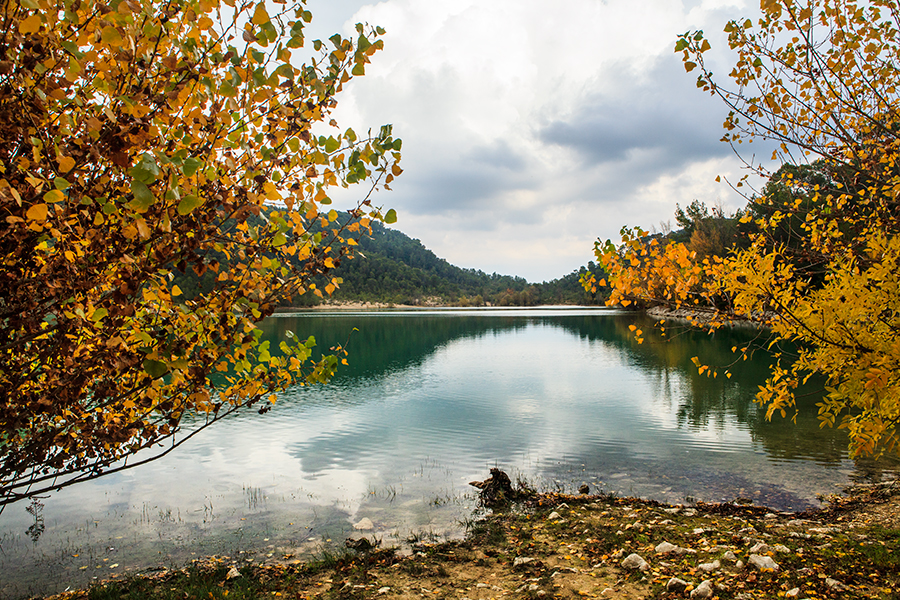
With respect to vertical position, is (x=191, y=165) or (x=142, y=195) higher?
(x=191, y=165)

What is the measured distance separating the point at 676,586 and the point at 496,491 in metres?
5.31

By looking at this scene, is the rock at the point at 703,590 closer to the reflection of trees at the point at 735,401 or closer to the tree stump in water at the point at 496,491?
the reflection of trees at the point at 735,401

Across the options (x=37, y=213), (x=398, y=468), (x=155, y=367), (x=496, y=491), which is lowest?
(x=398, y=468)

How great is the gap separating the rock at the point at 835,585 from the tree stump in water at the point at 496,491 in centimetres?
598

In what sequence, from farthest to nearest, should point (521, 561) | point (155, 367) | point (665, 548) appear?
point (521, 561) → point (665, 548) → point (155, 367)

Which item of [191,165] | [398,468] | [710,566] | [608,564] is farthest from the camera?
[398,468]

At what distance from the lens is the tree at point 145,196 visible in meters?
2.37

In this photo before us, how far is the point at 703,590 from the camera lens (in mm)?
5379

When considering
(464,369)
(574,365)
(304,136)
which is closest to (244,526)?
(304,136)

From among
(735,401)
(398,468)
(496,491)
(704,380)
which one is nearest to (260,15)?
(496,491)

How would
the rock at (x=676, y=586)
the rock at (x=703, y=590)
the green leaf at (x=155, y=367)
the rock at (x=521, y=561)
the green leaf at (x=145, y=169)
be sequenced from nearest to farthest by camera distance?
the green leaf at (x=145, y=169)
the green leaf at (x=155, y=367)
the rock at (x=703, y=590)
the rock at (x=676, y=586)
the rock at (x=521, y=561)

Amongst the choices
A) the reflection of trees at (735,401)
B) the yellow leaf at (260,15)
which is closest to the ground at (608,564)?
the reflection of trees at (735,401)

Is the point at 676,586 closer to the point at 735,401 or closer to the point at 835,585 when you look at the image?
the point at 835,585

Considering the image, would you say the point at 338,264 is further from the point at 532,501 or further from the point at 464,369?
the point at 464,369
